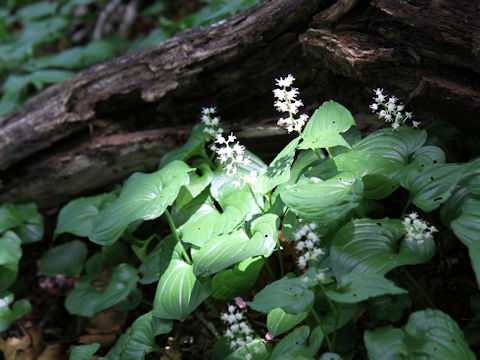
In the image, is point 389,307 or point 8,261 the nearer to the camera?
point 389,307

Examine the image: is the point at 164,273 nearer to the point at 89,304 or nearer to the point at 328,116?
the point at 89,304

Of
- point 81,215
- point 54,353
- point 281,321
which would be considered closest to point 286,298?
point 281,321

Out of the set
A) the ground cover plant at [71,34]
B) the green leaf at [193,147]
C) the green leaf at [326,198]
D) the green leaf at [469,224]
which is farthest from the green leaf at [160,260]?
the ground cover plant at [71,34]

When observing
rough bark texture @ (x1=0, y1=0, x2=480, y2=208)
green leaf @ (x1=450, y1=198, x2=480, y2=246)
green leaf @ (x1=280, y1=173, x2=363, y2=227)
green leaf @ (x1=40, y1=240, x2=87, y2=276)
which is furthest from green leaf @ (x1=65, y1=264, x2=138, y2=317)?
green leaf @ (x1=450, y1=198, x2=480, y2=246)

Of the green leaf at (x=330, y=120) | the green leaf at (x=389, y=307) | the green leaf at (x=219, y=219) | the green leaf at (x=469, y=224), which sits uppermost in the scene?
the green leaf at (x=330, y=120)

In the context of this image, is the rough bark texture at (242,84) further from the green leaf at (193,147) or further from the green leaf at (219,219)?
the green leaf at (219,219)

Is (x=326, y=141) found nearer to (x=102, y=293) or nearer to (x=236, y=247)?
(x=236, y=247)
